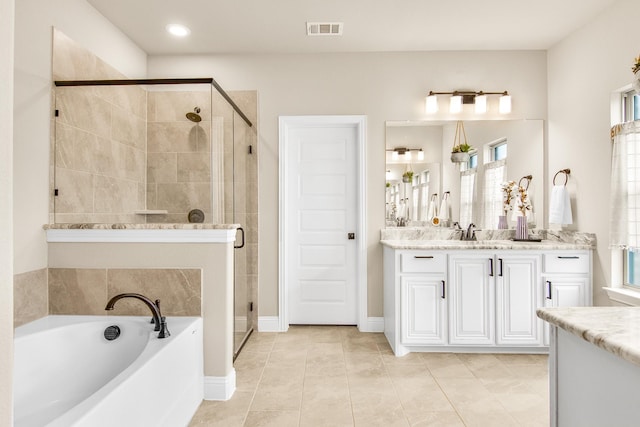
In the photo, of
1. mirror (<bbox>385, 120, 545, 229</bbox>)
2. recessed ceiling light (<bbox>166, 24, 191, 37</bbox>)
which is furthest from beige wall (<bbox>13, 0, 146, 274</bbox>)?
mirror (<bbox>385, 120, 545, 229</bbox>)

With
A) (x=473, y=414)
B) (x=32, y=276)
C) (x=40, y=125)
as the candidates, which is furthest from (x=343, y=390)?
(x=40, y=125)

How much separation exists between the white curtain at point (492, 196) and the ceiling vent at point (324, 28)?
6.10 ft

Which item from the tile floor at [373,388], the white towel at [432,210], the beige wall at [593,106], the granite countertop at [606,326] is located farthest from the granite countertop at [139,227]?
the beige wall at [593,106]

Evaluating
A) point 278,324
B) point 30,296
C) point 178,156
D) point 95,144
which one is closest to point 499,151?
point 278,324

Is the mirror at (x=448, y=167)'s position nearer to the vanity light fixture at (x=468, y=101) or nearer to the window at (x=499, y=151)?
the window at (x=499, y=151)

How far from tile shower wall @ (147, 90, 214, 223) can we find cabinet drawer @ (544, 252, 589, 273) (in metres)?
2.62

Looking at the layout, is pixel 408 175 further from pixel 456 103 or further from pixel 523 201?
pixel 523 201

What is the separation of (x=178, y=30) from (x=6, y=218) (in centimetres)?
325

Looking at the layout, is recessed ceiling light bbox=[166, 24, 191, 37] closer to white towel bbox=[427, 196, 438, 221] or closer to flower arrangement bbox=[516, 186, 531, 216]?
white towel bbox=[427, 196, 438, 221]

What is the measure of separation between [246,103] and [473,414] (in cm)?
312

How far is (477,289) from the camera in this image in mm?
3076

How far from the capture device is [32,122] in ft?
7.52

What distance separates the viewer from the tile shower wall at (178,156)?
8.72 feet

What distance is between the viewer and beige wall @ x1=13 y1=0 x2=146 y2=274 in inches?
86.3
